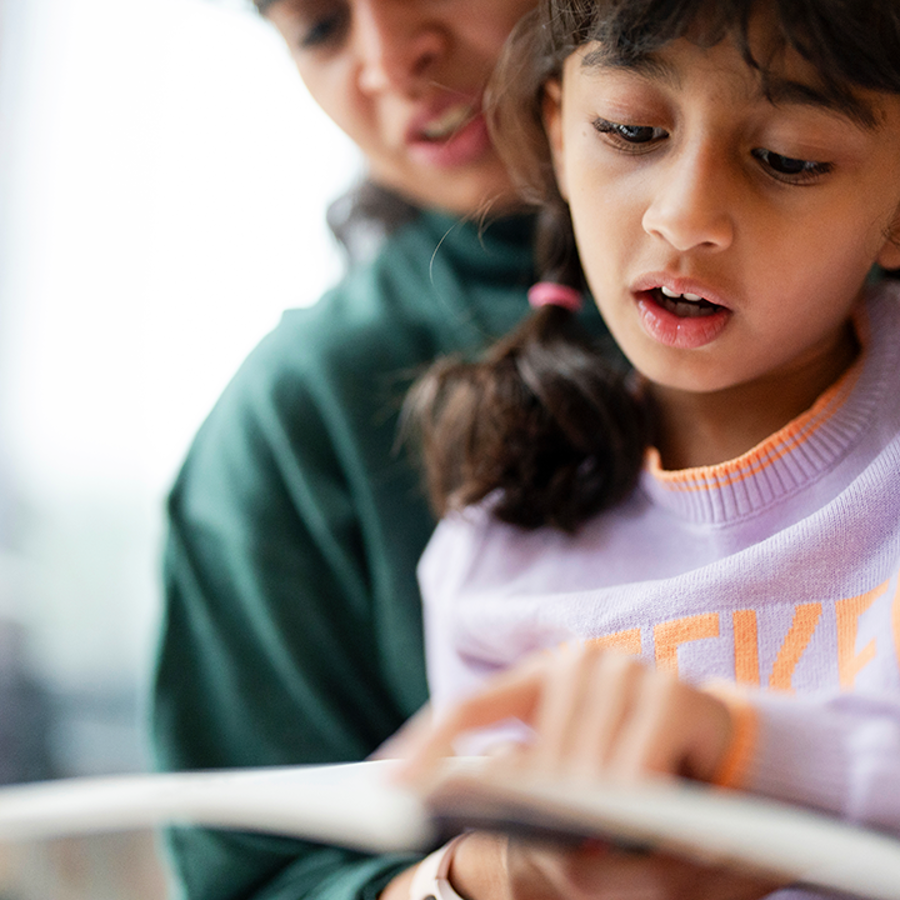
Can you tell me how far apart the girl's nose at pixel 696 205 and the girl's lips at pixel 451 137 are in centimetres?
27

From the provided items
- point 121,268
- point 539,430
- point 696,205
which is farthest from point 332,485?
point 121,268

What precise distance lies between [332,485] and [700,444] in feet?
0.99

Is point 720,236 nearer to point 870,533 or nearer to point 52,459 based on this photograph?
point 870,533

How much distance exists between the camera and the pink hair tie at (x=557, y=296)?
0.66 meters

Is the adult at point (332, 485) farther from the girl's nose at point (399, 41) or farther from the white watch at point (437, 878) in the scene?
the white watch at point (437, 878)

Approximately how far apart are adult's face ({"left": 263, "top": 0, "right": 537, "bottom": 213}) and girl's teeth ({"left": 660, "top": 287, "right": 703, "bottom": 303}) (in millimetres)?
235

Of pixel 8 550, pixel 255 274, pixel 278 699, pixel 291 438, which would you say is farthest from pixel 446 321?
pixel 8 550

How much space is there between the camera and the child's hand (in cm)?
33

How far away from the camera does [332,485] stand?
0.76m

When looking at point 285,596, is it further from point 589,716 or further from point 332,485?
point 589,716

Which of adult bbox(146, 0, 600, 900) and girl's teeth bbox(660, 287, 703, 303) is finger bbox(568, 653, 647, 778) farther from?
adult bbox(146, 0, 600, 900)

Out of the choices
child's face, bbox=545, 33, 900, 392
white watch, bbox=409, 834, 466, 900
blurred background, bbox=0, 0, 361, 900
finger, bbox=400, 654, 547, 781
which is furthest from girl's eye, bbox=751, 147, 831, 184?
blurred background, bbox=0, 0, 361, 900

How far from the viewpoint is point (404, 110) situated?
68 cm

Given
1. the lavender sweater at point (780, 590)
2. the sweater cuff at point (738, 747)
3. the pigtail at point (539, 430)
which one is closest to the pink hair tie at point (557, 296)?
the pigtail at point (539, 430)
